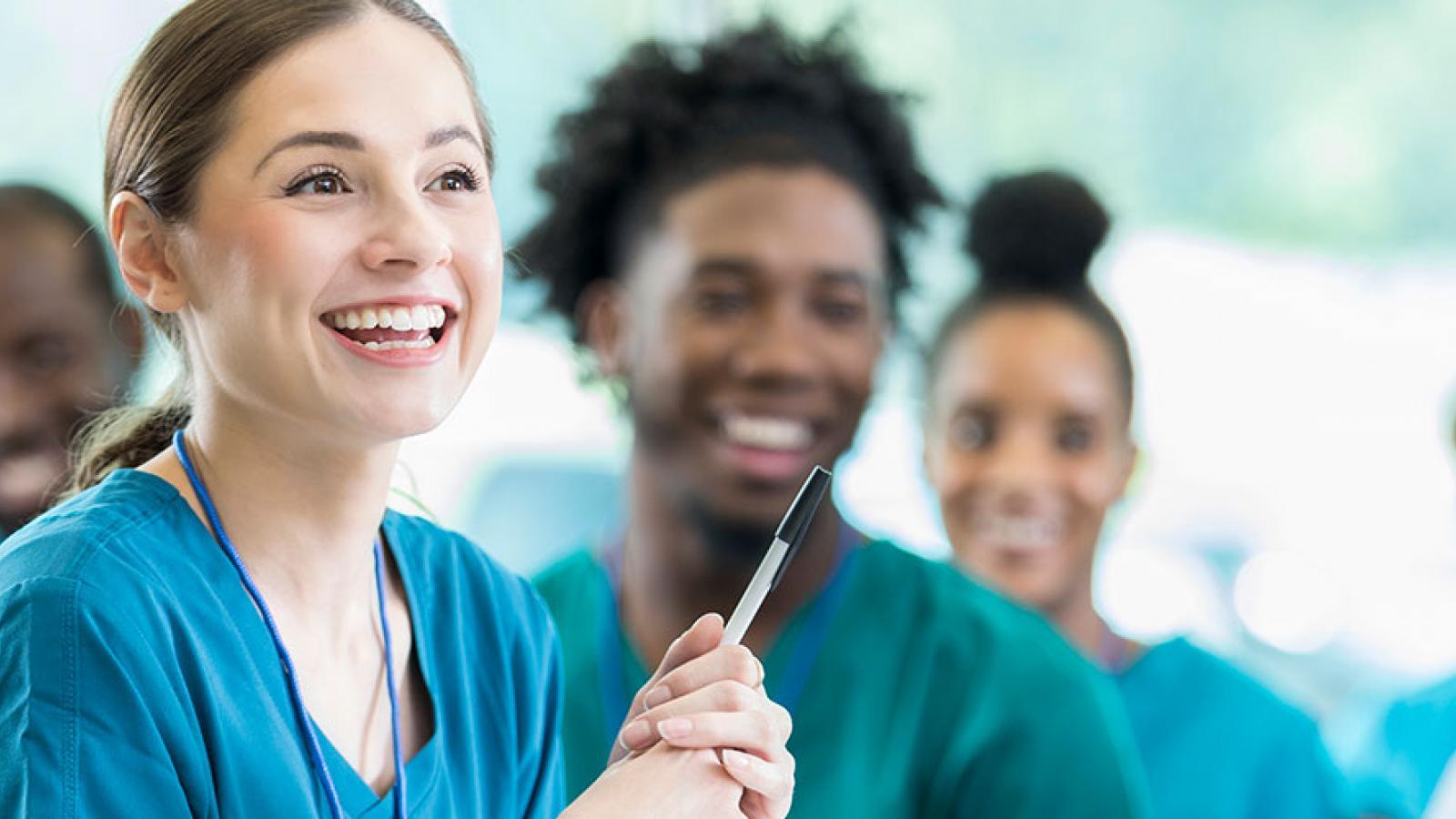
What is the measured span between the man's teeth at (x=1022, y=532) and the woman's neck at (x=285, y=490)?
105cm

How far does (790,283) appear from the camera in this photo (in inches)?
57.6

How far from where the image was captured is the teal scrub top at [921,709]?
141 cm

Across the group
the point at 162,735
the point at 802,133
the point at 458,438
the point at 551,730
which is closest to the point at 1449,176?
the point at 458,438

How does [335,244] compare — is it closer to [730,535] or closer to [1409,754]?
[730,535]

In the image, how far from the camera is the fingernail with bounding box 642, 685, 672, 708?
0.93 meters

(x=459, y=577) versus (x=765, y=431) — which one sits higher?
(x=765, y=431)

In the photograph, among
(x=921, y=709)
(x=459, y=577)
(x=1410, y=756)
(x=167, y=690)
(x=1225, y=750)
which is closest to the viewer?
(x=167, y=690)

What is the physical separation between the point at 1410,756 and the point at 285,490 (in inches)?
63.4

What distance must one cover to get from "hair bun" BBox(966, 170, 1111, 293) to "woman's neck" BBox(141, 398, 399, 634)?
3.79ft

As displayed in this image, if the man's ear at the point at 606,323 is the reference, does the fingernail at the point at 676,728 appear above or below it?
below

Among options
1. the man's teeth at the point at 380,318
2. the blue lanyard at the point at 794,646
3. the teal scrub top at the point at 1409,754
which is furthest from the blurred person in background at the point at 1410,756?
the man's teeth at the point at 380,318

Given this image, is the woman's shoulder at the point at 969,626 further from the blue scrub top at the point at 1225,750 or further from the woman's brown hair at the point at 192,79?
the woman's brown hair at the point at 192,79

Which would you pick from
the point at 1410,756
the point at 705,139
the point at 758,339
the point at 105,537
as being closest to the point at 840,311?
→ the point at 758,339

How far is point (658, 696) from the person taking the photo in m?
0.93
